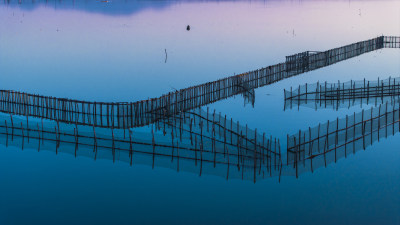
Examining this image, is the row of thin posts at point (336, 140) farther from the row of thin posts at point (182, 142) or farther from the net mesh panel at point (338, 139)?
the row of thin posts at point (182, 142)

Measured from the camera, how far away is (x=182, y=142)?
79.4 feet

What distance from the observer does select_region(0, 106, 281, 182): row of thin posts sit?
21.5m

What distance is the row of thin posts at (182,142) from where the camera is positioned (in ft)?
70.5

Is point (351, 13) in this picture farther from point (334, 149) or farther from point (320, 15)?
point (334, 149)

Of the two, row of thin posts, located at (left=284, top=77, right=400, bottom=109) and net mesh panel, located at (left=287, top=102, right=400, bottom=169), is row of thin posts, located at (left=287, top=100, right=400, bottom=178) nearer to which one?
net mesh panel, located at (left=287, top=102, right=400, bottom=169)

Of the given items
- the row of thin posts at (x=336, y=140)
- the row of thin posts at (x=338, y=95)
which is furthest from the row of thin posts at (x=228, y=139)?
the row of thin posts at (x=338, y=95)

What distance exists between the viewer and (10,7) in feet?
309

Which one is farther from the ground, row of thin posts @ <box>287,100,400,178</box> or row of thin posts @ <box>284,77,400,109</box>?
row of thin posts @ <box>284,77,400,109</box>

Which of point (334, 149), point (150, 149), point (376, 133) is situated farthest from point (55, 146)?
point (376, 133)

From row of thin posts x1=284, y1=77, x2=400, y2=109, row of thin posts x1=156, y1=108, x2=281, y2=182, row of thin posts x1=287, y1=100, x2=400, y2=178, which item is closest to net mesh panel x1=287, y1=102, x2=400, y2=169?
row of thin posts x1=287, y1=100, x2=400, y2=178

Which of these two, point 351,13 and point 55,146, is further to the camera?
point 351,13

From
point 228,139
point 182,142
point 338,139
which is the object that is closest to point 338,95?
point 338,139

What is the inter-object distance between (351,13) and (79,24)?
1732 inches

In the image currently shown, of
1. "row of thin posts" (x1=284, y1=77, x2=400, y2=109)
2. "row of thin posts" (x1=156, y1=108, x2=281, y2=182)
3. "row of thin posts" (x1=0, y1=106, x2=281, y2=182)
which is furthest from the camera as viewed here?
"row of thin posts" (x1=284, y1=77, x2=400, y2=109)
